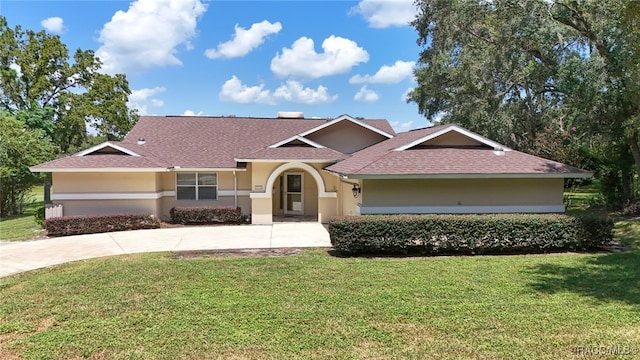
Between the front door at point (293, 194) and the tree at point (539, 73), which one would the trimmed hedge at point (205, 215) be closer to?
the front door at point (293, 194)

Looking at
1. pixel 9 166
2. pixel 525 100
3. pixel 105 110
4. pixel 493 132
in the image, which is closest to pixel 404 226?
pixel 493 132

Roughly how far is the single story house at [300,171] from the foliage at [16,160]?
644cm

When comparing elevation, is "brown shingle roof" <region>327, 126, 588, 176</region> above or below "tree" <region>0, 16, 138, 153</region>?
below

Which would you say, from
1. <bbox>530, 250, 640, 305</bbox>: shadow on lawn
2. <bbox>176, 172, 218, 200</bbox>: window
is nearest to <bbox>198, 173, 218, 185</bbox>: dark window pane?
<bbox>176, 172, 218, 200</bbox>: window

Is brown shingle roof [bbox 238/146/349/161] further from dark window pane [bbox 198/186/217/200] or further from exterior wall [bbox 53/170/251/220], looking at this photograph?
exterior wall [bbox 53/170/251/220]

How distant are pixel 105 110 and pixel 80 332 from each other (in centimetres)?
3791

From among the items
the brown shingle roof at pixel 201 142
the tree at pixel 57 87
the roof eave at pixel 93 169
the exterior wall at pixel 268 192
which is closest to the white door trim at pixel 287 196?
the brown shingle roof at pixel 201 142

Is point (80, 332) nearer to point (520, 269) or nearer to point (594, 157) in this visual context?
point (520, 269)

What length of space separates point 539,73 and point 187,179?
63.8 feet

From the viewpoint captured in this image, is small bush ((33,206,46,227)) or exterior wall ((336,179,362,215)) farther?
small bush ((33,206,46,227))

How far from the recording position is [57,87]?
126 feet

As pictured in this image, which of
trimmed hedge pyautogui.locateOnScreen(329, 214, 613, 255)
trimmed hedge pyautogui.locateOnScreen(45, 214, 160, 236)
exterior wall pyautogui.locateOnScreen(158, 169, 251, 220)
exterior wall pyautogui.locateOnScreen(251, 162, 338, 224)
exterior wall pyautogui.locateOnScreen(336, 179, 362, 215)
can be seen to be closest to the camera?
trimmed hedge pyautogui.locateOnScreen(329, 214, 613, 255)

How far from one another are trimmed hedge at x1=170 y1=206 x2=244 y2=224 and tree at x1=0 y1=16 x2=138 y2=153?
23649 millimetres

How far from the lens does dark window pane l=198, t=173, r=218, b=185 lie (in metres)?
20.1
